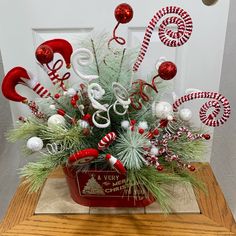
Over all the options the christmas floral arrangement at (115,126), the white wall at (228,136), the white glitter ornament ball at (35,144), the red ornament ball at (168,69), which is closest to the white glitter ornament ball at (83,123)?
the christmas floral arrangement at (115,126)

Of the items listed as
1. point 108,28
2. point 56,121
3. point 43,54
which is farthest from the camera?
point 108,28

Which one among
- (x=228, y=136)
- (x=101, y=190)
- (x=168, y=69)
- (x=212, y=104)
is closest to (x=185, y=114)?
(x=212, y=104)

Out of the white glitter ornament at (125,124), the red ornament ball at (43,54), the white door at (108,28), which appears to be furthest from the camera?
the white door at (108,28)

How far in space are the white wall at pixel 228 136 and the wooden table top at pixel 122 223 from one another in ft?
1.15

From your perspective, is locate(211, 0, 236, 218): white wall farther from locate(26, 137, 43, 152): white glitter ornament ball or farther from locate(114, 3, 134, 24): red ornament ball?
locate(26, 137, 43, 152): white glitter ornament ball

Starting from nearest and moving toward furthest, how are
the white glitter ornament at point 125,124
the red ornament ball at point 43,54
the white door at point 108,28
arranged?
the red ornament ball at point 43,54 < the white glitter ornament at point 125,124 < the white door at point 108,28

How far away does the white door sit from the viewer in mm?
1025

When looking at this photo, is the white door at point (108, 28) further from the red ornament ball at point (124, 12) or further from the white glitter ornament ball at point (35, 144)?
the white glitter ornament ball at point (35, 144)

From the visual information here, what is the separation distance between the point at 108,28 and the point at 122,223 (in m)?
0.59

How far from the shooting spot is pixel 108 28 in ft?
3.46

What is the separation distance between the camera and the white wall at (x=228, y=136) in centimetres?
111

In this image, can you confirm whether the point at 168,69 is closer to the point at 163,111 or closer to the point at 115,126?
the point at 163,111

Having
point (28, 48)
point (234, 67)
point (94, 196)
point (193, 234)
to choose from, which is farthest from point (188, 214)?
point (28, 48)

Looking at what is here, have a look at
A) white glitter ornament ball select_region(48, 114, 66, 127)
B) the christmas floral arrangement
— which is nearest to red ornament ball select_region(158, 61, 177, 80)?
the christmas floral arrangement
